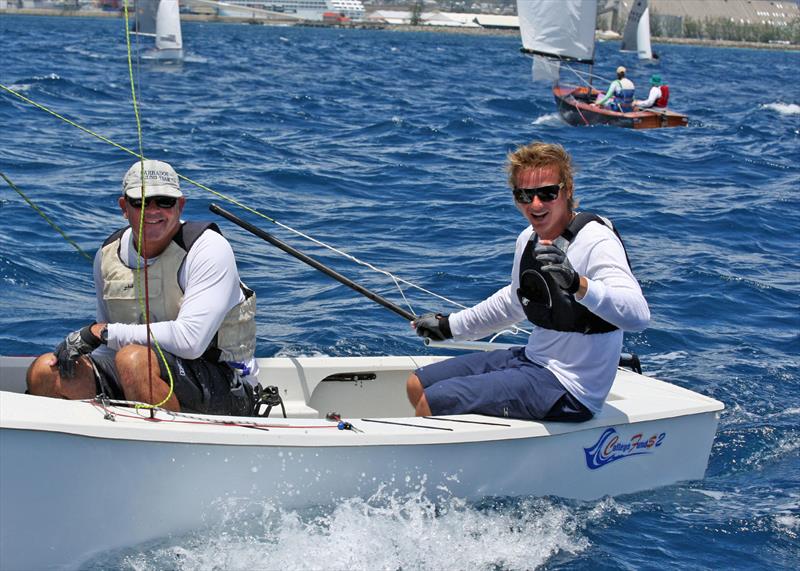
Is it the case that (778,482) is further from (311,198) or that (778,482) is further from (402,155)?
(402,155)

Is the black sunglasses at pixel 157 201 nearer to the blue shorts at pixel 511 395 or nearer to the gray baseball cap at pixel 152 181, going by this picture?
the gray baseball cap at pixel 152 181

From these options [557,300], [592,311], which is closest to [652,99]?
[557,300]

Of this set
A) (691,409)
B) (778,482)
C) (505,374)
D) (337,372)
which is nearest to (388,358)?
(337,372)

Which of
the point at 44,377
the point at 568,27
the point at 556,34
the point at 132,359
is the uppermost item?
the point at 568,27

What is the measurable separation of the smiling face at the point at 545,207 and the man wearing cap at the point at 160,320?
3.75 ft

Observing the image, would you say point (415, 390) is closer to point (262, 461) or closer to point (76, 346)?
point (262, 461)

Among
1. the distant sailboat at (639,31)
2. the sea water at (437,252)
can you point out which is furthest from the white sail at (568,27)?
the distant sailboat at (639,31)

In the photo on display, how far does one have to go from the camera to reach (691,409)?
4777mm

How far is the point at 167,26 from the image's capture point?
3372 cm

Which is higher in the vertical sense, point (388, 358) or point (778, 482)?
point (388, 358)

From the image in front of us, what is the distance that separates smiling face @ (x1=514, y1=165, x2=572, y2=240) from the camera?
4023 millimetres

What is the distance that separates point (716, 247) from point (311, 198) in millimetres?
4137

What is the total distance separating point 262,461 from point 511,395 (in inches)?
41.5

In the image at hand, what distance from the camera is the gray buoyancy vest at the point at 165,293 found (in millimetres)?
4141
